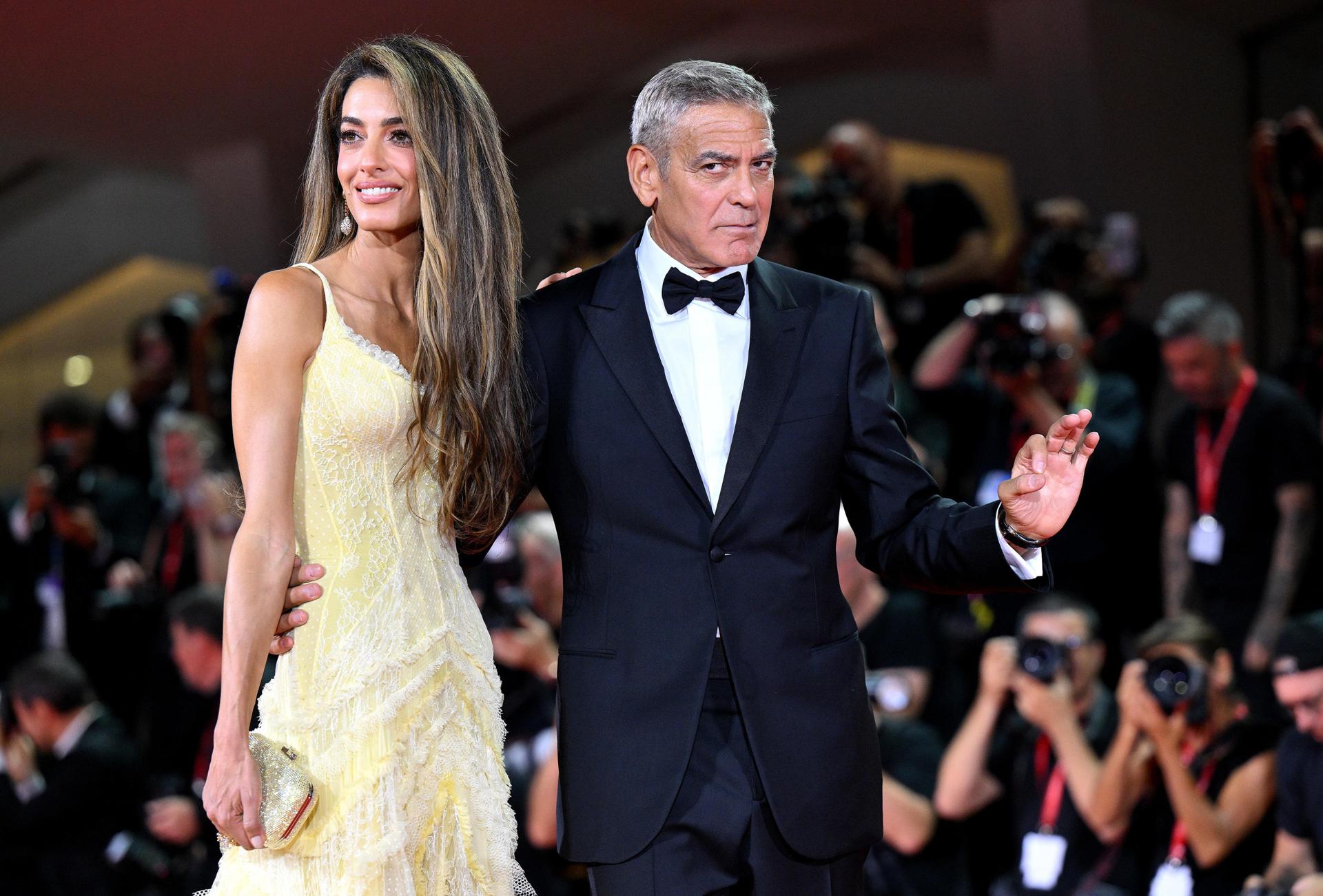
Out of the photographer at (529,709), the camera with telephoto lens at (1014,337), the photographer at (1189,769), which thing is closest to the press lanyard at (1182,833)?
the photographer at (1189,769)

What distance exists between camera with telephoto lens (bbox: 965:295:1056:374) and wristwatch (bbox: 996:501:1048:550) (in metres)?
2.32

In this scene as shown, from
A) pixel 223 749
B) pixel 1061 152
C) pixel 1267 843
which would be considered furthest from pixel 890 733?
pixel 1061 152

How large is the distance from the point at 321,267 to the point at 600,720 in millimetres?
679

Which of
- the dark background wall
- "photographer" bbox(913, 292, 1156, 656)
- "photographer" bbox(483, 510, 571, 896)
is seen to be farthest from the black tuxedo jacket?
the dark background wall

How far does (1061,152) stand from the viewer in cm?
575

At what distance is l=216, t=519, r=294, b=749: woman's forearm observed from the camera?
188cm

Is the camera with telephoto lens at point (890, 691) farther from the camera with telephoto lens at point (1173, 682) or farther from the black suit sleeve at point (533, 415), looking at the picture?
the black suit sleeve at point (533, 415)

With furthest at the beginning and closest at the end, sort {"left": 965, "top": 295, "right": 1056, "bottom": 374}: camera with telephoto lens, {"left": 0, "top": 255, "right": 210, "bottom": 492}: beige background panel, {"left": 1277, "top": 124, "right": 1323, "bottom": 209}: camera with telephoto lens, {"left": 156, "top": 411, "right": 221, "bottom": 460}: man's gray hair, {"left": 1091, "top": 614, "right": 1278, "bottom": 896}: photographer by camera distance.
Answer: {"left": 0, "top": 255, "right": 210, "bottom": 492}: beige background panel → {"left": 156, "top": 411, "right": 221, "bottom": 460}: man's gray hair → {"left": 1277, "top": 124, "right": 1323, "bottom": 209}: camera with telephoto lens → {"left": 965, "top": 295, "right": 1056, "bottom": 374}: camera with telephoto lens → {"left": 1091, "top": 614, "right": 1278, "bottom": 896}: photographer

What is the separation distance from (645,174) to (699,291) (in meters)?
0.19

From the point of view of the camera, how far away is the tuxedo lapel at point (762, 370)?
6.49 feet

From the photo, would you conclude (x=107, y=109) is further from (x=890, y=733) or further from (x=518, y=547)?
(x=890, y=733)

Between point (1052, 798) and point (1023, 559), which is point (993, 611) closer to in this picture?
point (1052, 798)

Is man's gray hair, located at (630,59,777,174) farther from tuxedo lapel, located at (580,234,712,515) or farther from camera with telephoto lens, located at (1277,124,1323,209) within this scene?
camera with telephoto lens, located at (1277,124,1323,209)

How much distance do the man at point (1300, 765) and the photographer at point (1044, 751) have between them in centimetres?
39
